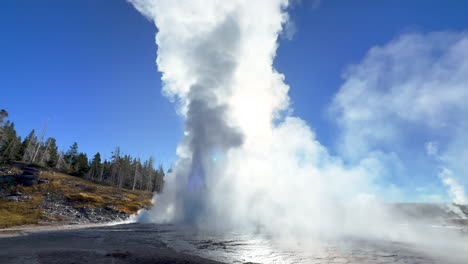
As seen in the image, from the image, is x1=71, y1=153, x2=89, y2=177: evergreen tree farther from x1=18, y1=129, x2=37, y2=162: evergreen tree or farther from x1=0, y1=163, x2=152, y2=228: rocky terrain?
x1=0, y1=163, x2=152, y2=228: rocky terrain

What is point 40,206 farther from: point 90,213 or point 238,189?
point 238,189

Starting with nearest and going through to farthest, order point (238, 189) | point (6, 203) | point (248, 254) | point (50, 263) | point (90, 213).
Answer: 1. point (50, 263)
2. point (248, 254)
3. point (6, 203)
4. point (90, 213)
5. point (238, 189)

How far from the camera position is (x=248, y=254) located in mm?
18828

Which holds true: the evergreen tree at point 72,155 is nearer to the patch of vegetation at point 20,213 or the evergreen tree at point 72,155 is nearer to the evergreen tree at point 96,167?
the evergreen tree at point 96,167

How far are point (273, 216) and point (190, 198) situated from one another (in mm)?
18732

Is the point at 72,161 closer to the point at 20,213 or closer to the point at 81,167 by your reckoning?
the point at 81,167

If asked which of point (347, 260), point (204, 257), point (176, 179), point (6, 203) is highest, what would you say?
point (176, 179)

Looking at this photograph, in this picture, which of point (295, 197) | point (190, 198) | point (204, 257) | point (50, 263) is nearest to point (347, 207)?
point (295, 197)

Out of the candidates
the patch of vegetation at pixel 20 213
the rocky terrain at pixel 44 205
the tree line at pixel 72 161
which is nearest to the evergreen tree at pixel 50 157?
the tree line at pixel 72 161

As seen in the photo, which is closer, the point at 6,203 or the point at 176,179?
the point at 6,203

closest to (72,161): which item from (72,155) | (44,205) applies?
(72,155)

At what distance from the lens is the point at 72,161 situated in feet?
398

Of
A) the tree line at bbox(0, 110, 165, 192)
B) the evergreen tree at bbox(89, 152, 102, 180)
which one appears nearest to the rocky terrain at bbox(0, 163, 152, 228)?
the tree line at bbox(0, 110, 165, 192)

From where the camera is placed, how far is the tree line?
91438 mm
